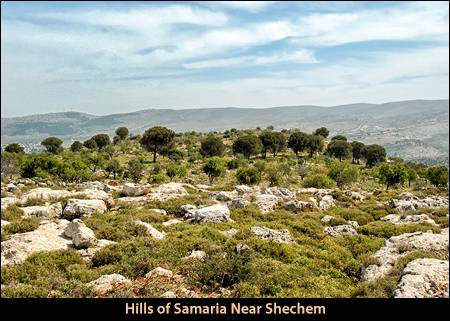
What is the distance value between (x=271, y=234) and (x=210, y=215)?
5.33m

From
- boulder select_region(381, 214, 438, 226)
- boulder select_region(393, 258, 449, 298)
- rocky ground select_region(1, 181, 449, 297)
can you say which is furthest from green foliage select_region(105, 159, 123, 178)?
boulder select_region(393, 258, 449, 298)

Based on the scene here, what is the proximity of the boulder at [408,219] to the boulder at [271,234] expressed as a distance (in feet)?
36.5

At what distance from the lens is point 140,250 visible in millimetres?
17562

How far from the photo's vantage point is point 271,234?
2291cm

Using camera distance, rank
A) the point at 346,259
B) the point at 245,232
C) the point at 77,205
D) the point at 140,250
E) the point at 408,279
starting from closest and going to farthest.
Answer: the point at 408,279
the point at 140,250
the point at 346,259
the point at 245,232
the point at 77,205

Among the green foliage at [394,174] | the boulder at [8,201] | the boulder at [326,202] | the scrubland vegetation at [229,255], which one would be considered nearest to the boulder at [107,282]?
the scrubland vegetation at [229,255]

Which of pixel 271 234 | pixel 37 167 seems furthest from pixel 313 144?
pixel 271 234

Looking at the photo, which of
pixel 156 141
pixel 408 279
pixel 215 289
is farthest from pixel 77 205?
pixel 156 141

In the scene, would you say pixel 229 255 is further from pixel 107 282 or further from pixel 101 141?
pixel 101 141

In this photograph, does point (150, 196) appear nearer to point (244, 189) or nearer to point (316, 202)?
point (244, 189)

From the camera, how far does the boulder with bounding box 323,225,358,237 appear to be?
84.8ft

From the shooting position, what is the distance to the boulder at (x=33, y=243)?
16870mm

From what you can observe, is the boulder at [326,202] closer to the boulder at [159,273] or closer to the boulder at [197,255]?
the boulder at [197,255]
